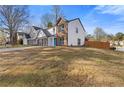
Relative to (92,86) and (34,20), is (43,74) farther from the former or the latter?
(34,20)

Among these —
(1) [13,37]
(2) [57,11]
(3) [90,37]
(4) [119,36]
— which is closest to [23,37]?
(1) [13,37]

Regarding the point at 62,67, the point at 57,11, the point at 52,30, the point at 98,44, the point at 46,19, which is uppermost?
the point at 57,11

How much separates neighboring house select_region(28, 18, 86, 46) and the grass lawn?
6.6 inches

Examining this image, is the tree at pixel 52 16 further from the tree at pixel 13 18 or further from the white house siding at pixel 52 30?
the tree at pixel 13 18

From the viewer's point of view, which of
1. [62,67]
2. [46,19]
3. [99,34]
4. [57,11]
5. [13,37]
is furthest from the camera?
[13,37]

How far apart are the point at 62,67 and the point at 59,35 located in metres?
0.82

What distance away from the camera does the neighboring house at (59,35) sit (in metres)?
3.69

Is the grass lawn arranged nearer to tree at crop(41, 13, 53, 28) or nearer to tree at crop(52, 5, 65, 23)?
tree at crop(41, 13, 53, 28)

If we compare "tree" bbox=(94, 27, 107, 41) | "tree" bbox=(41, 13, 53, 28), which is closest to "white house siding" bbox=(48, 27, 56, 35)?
"tree" bbox=(41, 13, 53, 28)

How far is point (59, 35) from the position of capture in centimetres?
380

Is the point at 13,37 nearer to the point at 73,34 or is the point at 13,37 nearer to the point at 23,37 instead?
the point at 23,37

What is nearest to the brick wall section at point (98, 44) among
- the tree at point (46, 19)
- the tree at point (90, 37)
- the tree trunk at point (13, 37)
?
the tree at point (90, 37)

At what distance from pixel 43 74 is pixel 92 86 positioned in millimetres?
757

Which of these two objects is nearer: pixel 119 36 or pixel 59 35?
pixel 119 36
